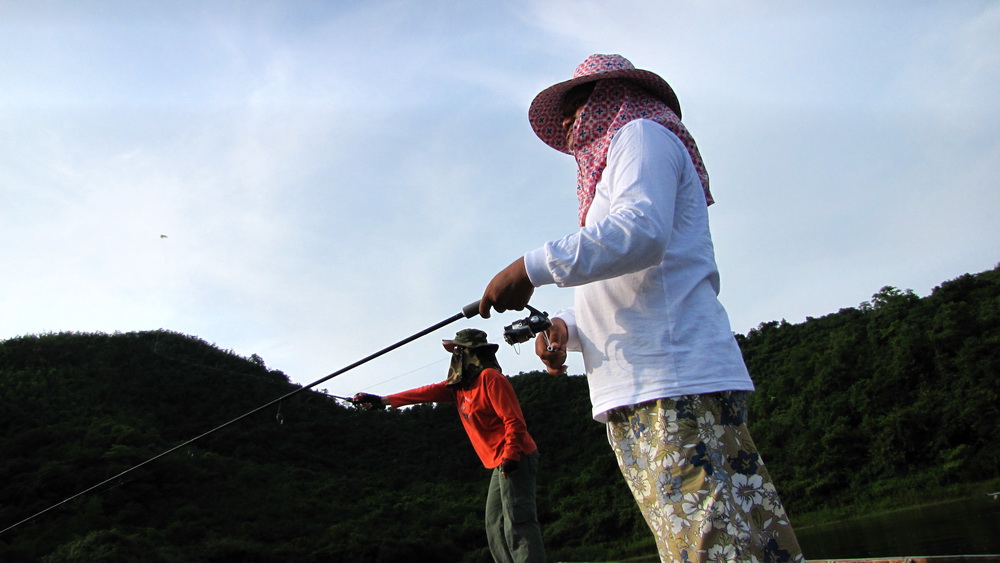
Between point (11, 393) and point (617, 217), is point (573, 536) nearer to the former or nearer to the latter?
point (617, 217)

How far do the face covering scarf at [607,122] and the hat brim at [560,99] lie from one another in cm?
3

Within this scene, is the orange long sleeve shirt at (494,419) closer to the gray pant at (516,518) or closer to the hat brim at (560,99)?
the gray pant at (516,518)

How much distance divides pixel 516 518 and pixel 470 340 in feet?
3.73

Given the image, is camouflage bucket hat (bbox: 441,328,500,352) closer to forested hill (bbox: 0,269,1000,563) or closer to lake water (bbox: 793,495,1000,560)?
lake water (bbox: 793,495,1000,560)

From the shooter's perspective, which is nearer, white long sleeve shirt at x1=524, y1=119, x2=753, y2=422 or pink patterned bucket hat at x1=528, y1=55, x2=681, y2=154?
white long sleeve shirt at x1=524, y1=119, x2=753, y2=422

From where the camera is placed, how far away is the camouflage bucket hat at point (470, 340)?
426cm

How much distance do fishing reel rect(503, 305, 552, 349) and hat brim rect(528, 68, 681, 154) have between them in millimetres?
594

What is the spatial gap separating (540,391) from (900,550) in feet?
68.7

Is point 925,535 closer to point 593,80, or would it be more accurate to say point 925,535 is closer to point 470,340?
point 470,340

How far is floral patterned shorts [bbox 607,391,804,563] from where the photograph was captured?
1249mm

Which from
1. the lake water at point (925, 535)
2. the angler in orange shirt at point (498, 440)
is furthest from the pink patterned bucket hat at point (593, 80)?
the lake water at point (925, 535)

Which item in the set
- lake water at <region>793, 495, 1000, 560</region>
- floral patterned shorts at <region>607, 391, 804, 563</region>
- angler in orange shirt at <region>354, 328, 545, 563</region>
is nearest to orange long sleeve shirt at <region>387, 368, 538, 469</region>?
angler in orange shirt at <region>354, 328, 545, 563</region>

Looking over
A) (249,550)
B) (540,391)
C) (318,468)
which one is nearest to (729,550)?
(249,550)

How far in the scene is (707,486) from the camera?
1.26 metres
